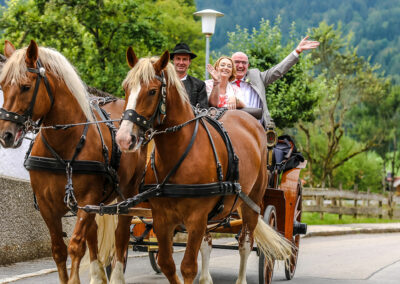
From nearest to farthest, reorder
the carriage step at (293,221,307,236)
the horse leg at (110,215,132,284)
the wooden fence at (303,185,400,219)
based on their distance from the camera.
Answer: the horse leg at (110,215,132,284) → the carriage step at (293,221,307,236) → the wooden fence at (303,185,400,219)

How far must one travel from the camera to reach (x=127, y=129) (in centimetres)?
499

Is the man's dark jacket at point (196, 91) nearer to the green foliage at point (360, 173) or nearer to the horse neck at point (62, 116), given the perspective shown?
the horse neck at point (62, 116)

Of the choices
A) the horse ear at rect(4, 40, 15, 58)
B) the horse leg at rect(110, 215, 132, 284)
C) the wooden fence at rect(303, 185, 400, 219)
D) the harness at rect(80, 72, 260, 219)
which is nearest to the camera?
the harness at rect(80, 72, 260, 219)

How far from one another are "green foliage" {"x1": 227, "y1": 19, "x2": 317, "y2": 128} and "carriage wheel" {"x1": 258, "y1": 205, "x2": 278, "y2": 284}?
361 inches

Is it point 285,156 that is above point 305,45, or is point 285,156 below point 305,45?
below

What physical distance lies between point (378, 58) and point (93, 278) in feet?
481

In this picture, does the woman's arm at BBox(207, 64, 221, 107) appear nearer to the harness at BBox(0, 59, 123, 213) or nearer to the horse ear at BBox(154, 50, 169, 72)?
the harness at BBox(0, 59, 123, 213)

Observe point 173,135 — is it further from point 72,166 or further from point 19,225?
point 19,225

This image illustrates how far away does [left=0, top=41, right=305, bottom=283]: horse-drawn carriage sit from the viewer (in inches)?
213

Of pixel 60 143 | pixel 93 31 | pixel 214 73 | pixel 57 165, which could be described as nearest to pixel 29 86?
pixel 60 143

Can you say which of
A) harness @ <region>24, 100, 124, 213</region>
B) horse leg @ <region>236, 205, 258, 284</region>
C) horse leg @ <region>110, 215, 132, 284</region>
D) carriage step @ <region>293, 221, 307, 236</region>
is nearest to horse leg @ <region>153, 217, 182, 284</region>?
harness @ <region>24, 100, 124, 213</region>

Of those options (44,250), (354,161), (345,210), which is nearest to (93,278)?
(44,250)

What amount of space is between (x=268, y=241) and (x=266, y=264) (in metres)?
0.38

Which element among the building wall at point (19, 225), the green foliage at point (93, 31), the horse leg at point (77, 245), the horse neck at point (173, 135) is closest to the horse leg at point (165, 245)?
the horse neck at point (173, 135)
